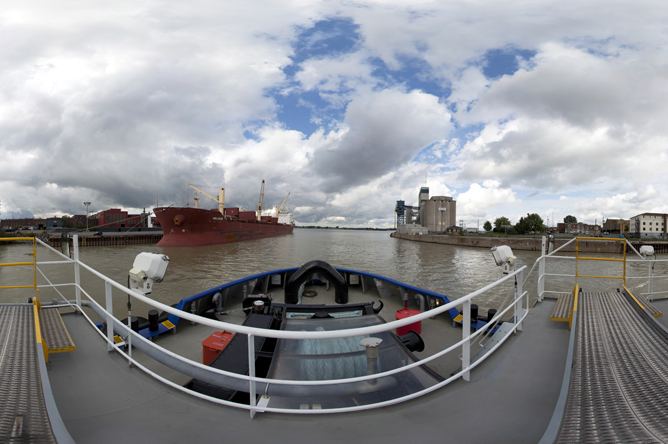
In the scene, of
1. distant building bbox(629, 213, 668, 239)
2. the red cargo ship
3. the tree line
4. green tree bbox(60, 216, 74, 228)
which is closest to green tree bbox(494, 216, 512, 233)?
the tree line

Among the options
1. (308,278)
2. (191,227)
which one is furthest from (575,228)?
(308,278)

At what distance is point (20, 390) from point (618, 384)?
13.8ft

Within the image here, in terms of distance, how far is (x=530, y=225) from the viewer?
74062 millimetres

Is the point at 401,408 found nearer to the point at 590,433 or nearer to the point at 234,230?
the point at 590,433

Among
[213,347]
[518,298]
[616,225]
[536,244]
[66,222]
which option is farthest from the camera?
[616,225]

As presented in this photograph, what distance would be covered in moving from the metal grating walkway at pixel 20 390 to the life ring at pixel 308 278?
3729 mm

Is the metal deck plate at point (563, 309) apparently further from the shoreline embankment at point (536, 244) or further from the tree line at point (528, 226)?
the tree line at point (528, 226)

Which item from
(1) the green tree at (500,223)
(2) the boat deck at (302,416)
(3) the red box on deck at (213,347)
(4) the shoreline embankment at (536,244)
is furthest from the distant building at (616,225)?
(3) the red box on deck at (213,347)

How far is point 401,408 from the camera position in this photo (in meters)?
2.08

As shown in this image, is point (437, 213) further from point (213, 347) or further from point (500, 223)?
→ point (213, 347)

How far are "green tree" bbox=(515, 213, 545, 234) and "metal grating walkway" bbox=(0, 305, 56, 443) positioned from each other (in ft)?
284

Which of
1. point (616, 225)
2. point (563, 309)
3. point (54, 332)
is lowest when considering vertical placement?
point (54, 332)

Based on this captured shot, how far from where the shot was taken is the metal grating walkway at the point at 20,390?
5.08 ft

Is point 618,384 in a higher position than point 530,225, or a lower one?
lower
